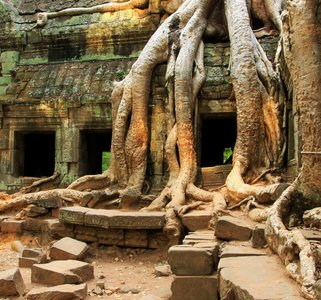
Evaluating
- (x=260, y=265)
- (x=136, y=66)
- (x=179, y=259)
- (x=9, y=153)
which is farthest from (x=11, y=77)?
(x=260, y=265)

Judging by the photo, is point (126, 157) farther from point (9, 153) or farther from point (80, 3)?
point (80, 3)

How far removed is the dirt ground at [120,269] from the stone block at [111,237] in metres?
0.08

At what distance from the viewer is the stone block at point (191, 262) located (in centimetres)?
344

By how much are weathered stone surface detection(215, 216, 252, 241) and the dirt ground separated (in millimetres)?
674

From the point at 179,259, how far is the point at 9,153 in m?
5.60

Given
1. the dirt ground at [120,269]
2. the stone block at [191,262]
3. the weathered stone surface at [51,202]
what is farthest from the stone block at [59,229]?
the stone block at [191,262]

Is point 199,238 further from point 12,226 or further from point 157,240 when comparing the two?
point 12,226

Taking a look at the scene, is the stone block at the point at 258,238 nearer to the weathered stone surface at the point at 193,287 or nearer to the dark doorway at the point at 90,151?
the weathered stone surface at the point at 193,287

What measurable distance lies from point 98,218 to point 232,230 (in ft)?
6.30

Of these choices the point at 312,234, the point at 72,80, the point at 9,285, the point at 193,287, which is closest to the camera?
the point at 312,234

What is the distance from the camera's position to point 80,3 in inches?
358

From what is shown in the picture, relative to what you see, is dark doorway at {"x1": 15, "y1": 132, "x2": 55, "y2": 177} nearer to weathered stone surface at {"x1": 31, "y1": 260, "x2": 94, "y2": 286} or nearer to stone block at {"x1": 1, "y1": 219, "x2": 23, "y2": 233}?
stone block at {"x1": 1, "y1": 219, "x2": 23, "y2": 233}

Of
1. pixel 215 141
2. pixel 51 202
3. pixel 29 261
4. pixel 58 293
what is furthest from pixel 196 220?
pixel 215 141

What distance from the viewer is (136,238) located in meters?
5.45
